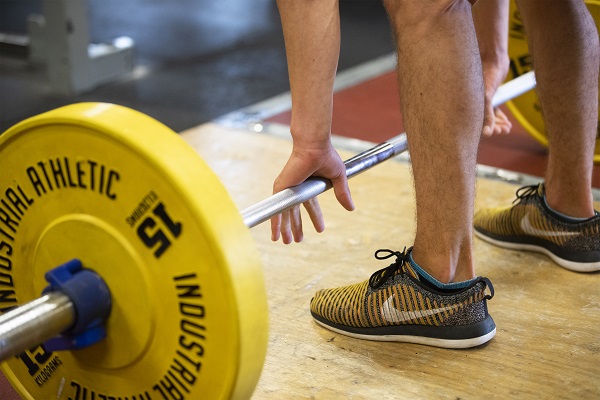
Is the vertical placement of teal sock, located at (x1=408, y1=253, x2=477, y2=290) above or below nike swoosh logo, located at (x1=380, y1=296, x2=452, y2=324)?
above

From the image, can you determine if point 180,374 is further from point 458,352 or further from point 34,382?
point 458,352

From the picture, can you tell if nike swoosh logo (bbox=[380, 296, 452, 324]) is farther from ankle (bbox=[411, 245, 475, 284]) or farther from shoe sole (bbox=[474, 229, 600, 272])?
shoe sole (bbox=[474, 229, 600, 272])

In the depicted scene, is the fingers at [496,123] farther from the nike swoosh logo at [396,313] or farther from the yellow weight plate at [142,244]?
the yellow weight plate at [142,244]

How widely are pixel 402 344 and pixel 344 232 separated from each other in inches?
20.0

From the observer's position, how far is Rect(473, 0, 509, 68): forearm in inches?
77.6

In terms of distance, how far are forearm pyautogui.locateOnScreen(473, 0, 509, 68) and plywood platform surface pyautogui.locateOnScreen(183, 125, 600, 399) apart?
1.26 ft

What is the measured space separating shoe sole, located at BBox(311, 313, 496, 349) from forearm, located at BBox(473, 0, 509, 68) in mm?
731

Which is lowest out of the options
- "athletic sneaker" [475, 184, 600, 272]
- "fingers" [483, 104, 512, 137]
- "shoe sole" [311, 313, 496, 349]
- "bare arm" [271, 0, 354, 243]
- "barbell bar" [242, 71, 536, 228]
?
"athletic sneaker" [475, 184, 600, 272]

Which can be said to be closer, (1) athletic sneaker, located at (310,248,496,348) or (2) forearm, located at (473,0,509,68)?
(1) athletic sneaker, located at (310,248,496,348)

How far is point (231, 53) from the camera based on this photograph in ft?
12.9

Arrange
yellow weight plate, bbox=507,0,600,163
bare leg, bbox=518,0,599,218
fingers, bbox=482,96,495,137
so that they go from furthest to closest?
yellow weight plate, bbox=507,0,600,163 → fingers, bbox=482,96,495,137 → bare leg, bbox=518,0,599,218

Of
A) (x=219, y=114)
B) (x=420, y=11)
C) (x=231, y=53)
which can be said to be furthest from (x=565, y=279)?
(x=231, y=53)

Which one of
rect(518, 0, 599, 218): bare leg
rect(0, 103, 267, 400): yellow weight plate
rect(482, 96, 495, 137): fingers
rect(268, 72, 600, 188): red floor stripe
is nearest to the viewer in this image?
rect(0, 103, 267, 400): yellow weight plate

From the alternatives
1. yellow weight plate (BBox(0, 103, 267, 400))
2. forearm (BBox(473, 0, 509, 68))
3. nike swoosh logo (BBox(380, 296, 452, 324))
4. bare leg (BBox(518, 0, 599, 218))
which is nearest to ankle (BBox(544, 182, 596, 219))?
bare leg (BBox(518, 0, 599, 218))
